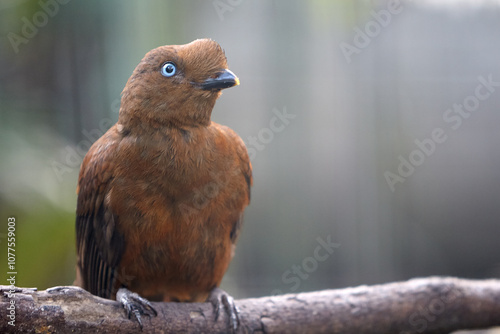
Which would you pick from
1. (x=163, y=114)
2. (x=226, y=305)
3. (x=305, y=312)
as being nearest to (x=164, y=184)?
(x=163, y=114)

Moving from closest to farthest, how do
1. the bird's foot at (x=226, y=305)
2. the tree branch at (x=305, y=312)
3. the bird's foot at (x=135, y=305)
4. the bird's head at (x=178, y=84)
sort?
the tree branch at (x=305, y=312)
the bird's foot at (x=135, y=305)
the bird's head at (x=178, y=84)
the bird's foot at (x=226, y=305)

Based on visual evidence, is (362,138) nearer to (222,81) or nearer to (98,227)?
(222,81)

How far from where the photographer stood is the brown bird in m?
1.97

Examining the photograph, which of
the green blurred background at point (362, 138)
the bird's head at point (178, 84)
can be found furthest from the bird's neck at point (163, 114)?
the green blurred background at point (362, 138)

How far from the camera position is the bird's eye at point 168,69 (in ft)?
6.44

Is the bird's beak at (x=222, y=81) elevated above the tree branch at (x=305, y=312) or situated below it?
above

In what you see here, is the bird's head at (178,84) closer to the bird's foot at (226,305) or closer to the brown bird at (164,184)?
the brown bird at (164,184)

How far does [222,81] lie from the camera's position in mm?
1921

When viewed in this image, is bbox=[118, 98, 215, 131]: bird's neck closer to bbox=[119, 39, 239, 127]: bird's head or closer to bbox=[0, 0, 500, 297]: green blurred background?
bbox=[119, 39, 239, 127]: bird's head

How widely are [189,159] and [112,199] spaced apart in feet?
1.26

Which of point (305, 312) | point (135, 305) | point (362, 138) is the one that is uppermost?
point (362, 138)

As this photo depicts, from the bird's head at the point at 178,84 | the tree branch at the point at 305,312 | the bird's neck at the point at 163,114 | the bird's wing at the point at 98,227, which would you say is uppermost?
the bird's head at the point at 178,84

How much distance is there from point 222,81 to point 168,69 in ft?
0.79

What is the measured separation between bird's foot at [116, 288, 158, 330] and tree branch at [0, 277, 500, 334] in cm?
3
